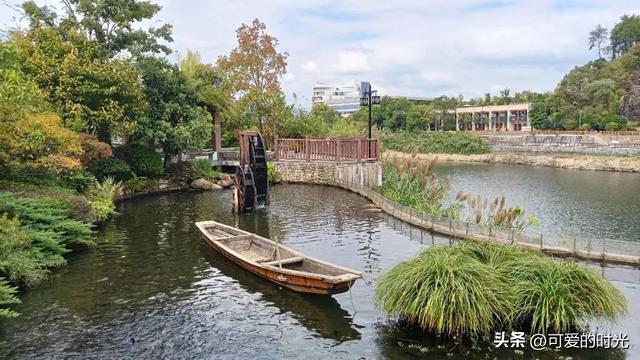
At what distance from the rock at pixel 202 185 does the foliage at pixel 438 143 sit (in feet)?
138

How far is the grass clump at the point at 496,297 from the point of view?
28.8 ft

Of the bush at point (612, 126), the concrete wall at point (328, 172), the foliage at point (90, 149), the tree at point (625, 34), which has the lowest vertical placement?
the concrete wall at point (328, 172)

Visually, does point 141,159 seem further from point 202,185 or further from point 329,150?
point 329,150

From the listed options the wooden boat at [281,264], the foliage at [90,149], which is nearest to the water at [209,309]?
the wooden boat at [281,264]

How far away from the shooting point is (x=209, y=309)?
11547 millimetres

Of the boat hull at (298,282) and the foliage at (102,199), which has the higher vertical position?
the foliage at (102,199)

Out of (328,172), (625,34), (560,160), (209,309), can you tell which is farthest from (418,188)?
(625,34)

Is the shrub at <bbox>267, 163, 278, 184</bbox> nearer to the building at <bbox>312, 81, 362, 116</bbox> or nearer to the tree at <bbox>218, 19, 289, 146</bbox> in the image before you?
the tree at <bbox>218, 19, 289, 146</bbox>

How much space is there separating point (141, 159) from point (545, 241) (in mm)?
23919

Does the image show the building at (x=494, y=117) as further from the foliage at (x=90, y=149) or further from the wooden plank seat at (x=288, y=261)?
the wooden plank seat at (x=288, y=261)

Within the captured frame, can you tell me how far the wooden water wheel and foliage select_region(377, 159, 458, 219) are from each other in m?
6.50

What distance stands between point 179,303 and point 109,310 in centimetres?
161

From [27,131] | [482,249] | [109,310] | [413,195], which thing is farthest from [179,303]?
[413,195]

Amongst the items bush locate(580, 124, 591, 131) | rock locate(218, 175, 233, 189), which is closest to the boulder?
rock locate(218, 175, 233, 189)
